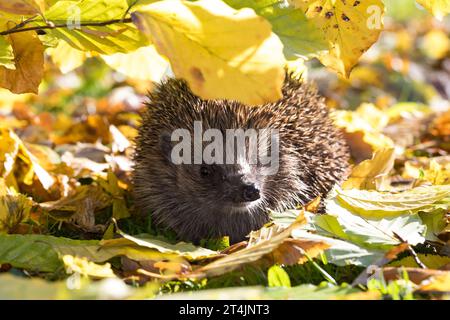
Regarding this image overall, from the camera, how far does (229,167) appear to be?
11.4ft

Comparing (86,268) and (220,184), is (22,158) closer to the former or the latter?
(220,184)

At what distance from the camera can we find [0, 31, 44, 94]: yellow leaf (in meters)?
3.01

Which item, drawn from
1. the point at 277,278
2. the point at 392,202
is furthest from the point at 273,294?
the point at 392,202

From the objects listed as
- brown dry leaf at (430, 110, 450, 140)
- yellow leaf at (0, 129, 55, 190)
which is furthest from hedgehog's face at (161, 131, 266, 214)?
brown dry leaf at (430, 110, 450, 140)

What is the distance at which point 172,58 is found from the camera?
246 cm

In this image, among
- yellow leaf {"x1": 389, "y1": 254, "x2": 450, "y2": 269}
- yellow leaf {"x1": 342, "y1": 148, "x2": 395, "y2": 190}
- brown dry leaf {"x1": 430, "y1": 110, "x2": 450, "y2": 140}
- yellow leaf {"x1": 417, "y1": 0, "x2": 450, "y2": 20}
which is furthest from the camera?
brown dry leaf {"x1": 430, "y1": 110, "x2": 450, "y2": 140}

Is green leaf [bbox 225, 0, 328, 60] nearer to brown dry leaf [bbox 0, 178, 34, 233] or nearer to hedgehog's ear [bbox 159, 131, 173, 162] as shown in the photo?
hedgehog's ear [bbox 159, 131, 173, 162]

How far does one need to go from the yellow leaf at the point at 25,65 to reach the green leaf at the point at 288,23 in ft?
2.82

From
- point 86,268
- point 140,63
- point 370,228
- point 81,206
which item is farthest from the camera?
point 81,206

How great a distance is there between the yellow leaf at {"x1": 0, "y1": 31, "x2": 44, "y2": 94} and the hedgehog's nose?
106cm

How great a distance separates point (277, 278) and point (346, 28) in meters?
1.20

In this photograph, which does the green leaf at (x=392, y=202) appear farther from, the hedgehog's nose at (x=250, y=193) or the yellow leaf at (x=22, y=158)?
the yellow leaf at (x=22, y=158)

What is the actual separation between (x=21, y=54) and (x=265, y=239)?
132 centimetres
